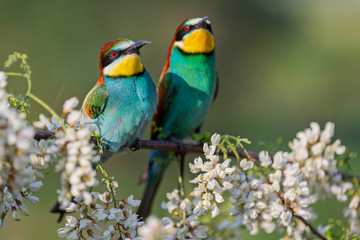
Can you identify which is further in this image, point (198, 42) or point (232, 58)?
point (232, 58)

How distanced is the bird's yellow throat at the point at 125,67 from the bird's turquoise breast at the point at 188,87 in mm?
549

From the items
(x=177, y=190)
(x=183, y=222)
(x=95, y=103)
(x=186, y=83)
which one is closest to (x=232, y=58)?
(x=186, y=83)

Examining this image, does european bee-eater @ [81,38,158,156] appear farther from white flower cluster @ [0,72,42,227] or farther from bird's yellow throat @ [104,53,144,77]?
white flower cluster @ [0,72,42,227]

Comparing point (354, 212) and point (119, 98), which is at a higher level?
point (119, 98)

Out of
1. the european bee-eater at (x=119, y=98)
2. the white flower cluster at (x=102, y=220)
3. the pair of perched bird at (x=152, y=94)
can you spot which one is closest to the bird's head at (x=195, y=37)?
the pair of perched bird at (x=152, y=94)

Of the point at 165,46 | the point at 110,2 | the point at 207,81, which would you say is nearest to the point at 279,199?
the point at 207,81

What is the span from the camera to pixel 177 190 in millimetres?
1358

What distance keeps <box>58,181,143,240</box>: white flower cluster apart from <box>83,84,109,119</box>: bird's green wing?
1.78 feet

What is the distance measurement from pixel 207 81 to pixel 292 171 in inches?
39.6

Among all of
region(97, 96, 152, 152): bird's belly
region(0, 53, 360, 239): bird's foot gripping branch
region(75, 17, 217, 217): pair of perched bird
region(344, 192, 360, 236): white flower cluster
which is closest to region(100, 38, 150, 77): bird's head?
region(75, 17, 217, 217): pair of perched bird

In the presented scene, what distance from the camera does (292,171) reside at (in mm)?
1310

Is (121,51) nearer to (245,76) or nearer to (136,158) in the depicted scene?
(136,158)

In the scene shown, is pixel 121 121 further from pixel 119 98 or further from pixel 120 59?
pixel 120 59

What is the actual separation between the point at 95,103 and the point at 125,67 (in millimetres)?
169
